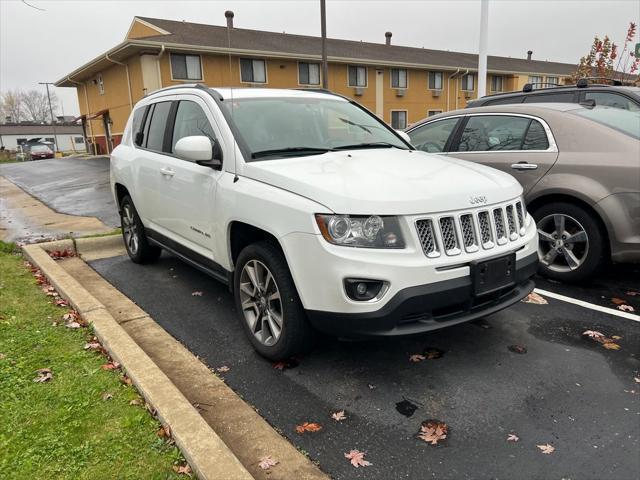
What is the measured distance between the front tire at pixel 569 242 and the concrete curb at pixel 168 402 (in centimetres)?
375

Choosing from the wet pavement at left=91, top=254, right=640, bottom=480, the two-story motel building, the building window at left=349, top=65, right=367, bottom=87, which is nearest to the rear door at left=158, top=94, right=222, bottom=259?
the wet pavement at left=91, top=254, right=640, bottom=480

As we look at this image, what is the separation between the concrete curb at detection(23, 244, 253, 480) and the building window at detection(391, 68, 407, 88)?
31635 millimetres

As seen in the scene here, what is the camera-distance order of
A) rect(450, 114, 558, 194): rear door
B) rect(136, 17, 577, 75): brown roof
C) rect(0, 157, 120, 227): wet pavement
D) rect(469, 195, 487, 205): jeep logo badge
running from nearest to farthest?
rect(469, 195, 487, 205): jeep logo badge < rect(450, 114, 558, 194): rear door < rect(0, 157, 120, 227): wet pavement < rect(136, 17, 577, 75): brown roof

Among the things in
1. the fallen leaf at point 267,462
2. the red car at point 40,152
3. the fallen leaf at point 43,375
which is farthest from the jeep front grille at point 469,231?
the red car at point 40,152

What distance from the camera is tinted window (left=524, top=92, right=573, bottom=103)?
22.6ft

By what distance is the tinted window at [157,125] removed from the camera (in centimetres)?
494

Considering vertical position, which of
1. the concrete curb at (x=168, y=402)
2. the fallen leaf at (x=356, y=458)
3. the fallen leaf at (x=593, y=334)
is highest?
the concrete curb at (x=168, y=402)

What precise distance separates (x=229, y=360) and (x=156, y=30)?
2629 cm

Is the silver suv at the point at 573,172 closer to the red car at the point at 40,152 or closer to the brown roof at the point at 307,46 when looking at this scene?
the brown roof at the point at 307,46

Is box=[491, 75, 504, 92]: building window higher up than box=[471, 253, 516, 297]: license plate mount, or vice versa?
box=[491, 75, 504, 92]: building window

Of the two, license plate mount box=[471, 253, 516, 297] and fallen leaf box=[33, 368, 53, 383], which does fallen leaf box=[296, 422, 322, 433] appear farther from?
fallen leaf box=[33, 368, 53, 383]

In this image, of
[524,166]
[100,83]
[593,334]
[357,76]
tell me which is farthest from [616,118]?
[100,83]

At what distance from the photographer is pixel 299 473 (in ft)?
7.89

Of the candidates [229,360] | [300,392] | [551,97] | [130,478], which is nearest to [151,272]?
[229,360]
